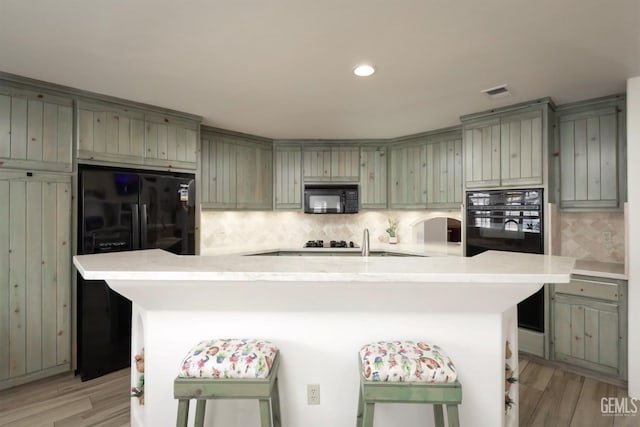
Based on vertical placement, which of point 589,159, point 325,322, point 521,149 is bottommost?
point 325,322

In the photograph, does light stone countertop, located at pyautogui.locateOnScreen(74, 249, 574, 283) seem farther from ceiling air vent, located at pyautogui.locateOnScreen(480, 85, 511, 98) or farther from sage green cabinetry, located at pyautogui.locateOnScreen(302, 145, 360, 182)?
sage green cabinetry, located at pyautogui.locateOnScreen(302, 145, 360, 182)

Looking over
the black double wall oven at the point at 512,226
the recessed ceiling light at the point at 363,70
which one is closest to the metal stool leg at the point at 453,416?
the recessed ceiling light at the point at 363,70

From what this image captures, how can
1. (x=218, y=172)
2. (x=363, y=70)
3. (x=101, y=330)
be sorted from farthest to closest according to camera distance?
1. (x=218, y=172)
2. (x=101, y=330)
3. (x=363, y=70)

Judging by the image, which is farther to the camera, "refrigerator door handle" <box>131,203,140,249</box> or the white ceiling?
"refrigerator door handle" <box>131,203,140,249</box>

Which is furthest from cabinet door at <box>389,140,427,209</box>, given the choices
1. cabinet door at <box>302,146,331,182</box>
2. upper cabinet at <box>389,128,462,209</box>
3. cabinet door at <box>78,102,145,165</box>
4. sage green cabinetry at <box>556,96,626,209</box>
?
cabinet door at <box>78,102,145,165</box>

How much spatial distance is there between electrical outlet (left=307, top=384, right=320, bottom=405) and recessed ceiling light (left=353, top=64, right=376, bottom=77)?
6.90ft

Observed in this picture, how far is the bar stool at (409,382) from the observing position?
1.32 m

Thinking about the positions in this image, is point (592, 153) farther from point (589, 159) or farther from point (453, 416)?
point (453, 416)

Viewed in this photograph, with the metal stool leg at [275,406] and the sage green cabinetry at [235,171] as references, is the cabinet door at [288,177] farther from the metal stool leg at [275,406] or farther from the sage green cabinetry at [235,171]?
the metal stool leg at [275,406]

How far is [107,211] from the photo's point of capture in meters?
2.90

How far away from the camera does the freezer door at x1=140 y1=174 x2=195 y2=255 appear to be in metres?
3.12

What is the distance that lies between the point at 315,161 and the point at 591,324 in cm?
346

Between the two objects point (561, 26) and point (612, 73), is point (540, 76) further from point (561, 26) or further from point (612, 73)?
point (561, 26)

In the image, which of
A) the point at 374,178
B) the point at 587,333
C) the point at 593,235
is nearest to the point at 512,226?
the point at 593,235
